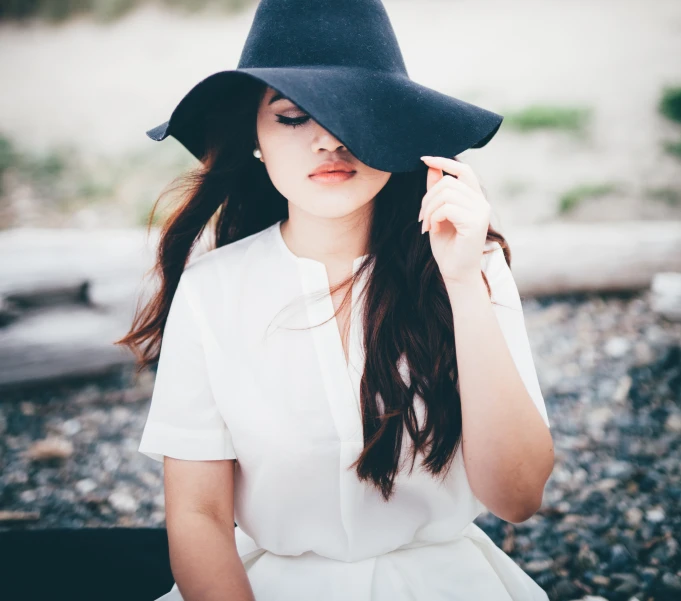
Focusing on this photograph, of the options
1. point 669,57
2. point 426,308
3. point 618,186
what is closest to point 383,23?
point 426,308

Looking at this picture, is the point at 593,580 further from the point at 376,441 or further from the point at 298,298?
the point at 298,298

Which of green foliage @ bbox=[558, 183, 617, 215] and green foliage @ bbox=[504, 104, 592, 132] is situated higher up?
green foliage @ bbox=[504, 104, 592, 132]

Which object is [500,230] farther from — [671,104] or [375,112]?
[671,104]

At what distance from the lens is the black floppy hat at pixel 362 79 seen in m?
1.25

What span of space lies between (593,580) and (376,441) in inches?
67.7

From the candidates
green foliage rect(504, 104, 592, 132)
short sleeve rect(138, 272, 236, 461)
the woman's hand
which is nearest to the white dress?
short sleeve rect(138, 272, 236, 461)

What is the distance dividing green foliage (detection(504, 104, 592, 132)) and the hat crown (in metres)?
5.23

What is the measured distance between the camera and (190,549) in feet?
4.88

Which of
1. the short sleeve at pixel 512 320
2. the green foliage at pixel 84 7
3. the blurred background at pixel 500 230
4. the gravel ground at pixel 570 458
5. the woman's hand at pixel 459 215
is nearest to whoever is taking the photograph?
the woman's hand at pixel 459 215

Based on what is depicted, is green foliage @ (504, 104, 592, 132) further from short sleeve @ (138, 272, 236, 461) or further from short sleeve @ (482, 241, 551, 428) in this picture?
short sleeve @ (138, 272, 236, 461)

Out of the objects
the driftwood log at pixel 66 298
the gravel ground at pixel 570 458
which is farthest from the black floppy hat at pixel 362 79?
the driftwood log at pixel 66 298

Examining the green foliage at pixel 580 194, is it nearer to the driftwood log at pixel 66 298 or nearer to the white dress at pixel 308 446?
the driftwood log at pixel 66 298

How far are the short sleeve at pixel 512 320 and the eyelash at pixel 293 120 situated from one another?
0.65m

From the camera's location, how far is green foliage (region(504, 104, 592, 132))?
240 inches
